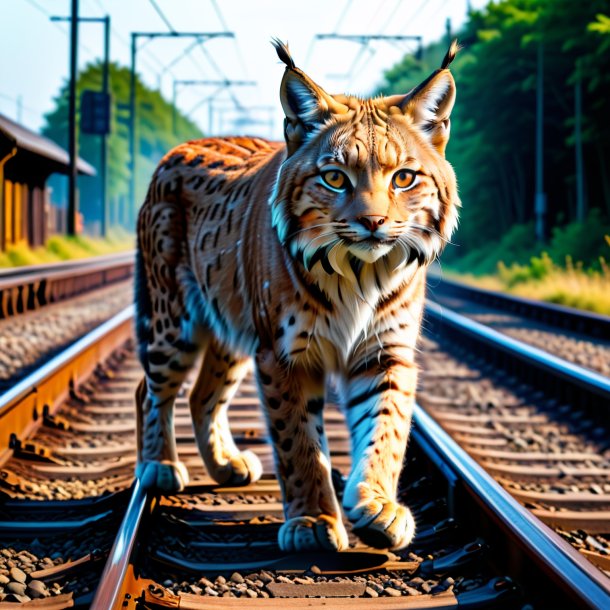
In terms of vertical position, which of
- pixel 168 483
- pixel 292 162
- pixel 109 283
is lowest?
pixel 109 283

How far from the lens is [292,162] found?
3.57 metres

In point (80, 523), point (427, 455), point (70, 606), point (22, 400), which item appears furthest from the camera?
point (22, 400)

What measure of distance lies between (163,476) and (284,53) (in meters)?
1.93

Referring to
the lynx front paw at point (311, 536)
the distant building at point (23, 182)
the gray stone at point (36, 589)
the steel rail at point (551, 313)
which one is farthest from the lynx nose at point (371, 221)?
the distant building at point (23, 182)

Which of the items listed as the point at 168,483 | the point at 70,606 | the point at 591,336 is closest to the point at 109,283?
the point at 591,336

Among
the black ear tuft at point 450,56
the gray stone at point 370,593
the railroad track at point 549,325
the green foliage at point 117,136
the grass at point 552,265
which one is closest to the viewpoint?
the gray stone at point 370,593

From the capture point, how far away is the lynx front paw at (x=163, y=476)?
4426mm

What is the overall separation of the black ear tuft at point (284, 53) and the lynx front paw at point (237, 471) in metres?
1.93

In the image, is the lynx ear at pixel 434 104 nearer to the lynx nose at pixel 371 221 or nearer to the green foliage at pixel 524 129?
the lynx nose at pixel 371 221

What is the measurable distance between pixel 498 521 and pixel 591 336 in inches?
325

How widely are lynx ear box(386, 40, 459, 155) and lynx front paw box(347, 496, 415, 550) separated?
4.21 ft

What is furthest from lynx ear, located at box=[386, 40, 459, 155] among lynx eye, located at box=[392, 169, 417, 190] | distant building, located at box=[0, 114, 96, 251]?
distant building, located at box=[0, 114, 96, 251]

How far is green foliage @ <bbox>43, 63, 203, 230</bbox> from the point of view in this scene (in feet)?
196

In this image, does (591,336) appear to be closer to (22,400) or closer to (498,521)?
(22,400)
